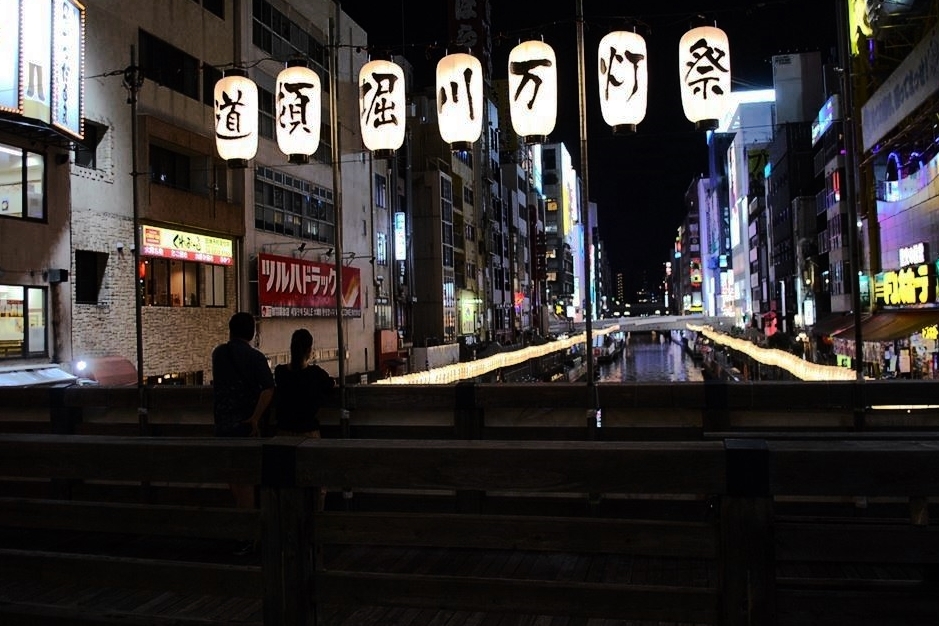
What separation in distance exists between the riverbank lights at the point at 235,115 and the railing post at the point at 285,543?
14.4 meters

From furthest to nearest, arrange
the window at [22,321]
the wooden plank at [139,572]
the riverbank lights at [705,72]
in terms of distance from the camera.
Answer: the window at [22,321]
the riverbank lights at [705,72]
the wooden plank at [139,572]

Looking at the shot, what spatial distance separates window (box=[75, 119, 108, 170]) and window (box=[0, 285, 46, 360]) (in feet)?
14.0

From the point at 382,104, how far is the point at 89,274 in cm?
1282

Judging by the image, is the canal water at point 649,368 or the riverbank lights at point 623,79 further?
the canal water at point 649,368

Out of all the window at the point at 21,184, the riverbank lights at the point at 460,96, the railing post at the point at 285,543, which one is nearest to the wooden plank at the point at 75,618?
the railing post at the point at 285,543

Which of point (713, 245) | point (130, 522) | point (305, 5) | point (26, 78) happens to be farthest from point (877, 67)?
point (713, 245)

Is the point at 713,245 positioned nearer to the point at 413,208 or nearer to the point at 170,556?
the point at 413,208

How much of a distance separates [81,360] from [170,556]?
18.1m

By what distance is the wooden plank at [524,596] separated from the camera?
3537 mm

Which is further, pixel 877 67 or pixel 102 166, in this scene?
pixel 877 67

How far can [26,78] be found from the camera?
1748cm

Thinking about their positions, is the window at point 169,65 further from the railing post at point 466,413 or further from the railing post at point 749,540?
the railing post at point 749,540

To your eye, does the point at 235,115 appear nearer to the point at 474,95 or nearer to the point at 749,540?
the point at 474,95

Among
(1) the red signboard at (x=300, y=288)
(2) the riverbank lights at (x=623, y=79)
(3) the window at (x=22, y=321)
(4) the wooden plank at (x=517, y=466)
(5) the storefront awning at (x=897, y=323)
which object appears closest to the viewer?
(4) the wooden plank at (x=517, y=466)
